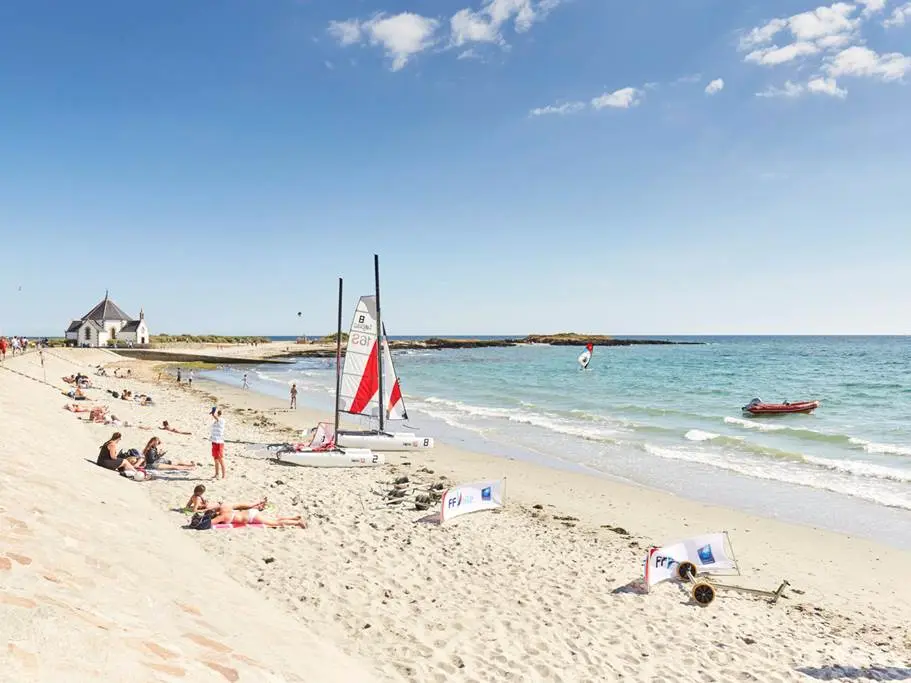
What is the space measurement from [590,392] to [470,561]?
33.0m

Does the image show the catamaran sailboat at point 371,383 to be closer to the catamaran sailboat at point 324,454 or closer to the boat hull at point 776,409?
the catamaran sailboat at point 324,454

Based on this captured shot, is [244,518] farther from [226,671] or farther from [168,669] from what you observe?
[168,669]

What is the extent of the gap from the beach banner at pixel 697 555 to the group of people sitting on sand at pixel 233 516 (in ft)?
20.9

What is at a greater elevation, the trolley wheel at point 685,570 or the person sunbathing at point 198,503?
the person sunbathing at point 198,503

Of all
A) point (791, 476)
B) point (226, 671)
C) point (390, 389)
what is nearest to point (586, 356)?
point (791, 476)

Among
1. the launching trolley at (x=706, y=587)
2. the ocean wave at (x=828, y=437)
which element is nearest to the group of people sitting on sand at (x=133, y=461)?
the launching trolley at (x=706, y=587)

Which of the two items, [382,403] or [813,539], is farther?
[382,403]

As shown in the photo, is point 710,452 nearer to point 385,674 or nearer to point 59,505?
point 385,674

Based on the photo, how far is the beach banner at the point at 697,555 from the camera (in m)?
9.13

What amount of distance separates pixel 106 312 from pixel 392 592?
90.6 meters

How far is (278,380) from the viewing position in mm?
51812

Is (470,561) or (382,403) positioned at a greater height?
(382,403)

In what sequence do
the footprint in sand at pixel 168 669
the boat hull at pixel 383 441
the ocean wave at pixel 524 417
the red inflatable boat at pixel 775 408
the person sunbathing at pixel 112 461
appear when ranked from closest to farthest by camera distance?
the footprint in sand at pixel 168 669 < the person sunbathing at pixel 112 461 < the boat hull at pixel 383 441 < the ocean wave at pixel 524 417 < the red inflatable boat at pixel 775 408

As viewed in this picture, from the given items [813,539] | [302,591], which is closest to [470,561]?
[302,591]
